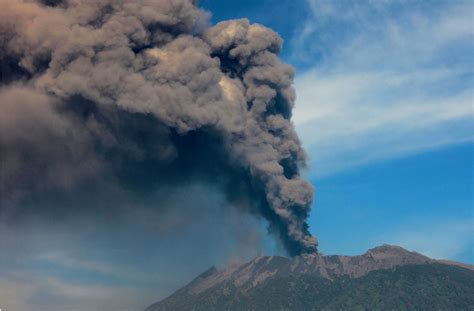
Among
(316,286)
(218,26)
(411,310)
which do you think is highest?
(218,26)

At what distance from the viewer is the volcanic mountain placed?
501ft

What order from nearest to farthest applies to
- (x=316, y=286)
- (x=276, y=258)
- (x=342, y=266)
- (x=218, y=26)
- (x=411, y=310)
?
1. (x=218, y=26)
2. (x=411, y=310)
3. (x=316, y=286)
4. (x=342, y=266)
5. (x=276, y=258)

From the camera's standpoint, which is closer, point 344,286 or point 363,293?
point 363,293

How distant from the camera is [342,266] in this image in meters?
184

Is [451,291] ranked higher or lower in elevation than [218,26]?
lower

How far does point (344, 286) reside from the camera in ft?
555

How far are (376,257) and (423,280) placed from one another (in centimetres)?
2727

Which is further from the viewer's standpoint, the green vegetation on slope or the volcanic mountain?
the volcanic mountain

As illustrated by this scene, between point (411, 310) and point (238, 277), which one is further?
point (238, 277)

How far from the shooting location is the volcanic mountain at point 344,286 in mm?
152750

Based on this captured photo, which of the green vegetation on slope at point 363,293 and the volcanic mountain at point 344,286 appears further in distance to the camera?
the volcanic mountain at point 344,286

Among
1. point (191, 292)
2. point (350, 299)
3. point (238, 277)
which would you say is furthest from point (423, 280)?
point (191, 292)

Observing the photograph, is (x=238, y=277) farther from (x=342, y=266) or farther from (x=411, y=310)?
(x=411, y=310)

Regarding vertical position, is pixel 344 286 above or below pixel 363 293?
above
